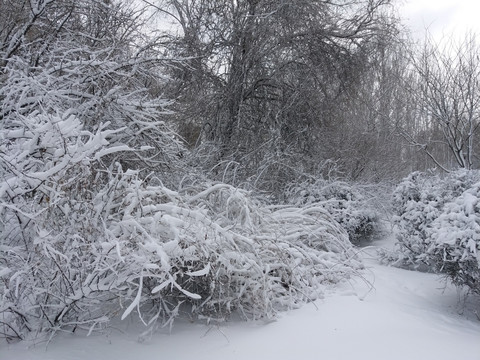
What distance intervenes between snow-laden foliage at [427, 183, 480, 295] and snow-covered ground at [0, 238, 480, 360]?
1.76 feet

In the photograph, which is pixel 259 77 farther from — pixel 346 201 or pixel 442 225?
pixel 442 225

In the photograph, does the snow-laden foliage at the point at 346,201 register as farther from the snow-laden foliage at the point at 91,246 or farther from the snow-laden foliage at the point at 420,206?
the snow-laden foliage at the point at 91,246

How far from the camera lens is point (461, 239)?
5.05m

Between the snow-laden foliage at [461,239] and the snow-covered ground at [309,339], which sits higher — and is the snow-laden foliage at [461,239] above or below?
above

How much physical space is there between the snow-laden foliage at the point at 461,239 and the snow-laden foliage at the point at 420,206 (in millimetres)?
808

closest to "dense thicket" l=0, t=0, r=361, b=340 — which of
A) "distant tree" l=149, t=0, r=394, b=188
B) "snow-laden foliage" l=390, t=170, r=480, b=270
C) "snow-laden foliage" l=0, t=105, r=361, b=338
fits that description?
"snow-laden foliage" l=0, t=105, r=361, b=338

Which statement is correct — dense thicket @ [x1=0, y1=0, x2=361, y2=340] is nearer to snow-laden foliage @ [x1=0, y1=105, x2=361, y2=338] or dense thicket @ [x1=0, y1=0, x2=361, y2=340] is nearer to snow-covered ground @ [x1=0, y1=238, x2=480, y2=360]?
snow-laden foliage @ [x1=0, y1=105, x2=361, y2=338]

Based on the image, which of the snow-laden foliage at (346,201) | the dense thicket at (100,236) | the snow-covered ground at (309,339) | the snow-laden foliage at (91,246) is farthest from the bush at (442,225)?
the snow-laden foliage at (91,246)

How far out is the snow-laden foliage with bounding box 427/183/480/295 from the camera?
16.3ft

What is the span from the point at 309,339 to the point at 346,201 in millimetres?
5572

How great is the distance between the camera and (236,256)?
413 centimetres

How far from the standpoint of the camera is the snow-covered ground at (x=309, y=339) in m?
3.49

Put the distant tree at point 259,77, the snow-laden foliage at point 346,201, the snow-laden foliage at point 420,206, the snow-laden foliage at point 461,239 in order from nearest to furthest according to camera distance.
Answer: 1. the snow-laden foliage at point 461,239
2. the snow-laden foliage at point 420,206
3. the snow-laden foliage at point 346,201
4. the distant tree at point 259,77

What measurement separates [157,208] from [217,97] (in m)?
6.79
